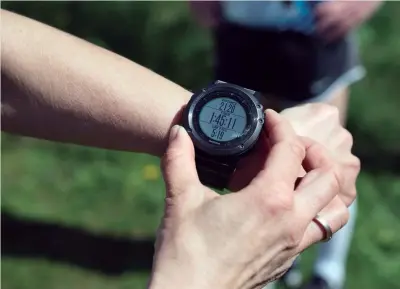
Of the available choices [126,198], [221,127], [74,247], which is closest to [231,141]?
[221,127]

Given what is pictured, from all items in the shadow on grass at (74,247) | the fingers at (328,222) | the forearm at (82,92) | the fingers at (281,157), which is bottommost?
the shadow on grass at (74,247)

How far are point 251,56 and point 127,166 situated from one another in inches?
37.0

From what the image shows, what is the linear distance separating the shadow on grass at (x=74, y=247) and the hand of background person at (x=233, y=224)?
6.22ft

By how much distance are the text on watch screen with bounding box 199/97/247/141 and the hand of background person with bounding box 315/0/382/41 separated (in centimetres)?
132

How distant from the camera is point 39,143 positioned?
152 inches

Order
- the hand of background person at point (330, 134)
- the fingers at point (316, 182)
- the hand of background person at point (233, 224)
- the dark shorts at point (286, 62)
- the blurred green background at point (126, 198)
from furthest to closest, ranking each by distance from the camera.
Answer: the blurred green background at point (126, 198), the dark shorts at point (286, 62), the hand of background person at point (330, 134), the fingers at point (316, 182), the hand of background person at point (233, 224)

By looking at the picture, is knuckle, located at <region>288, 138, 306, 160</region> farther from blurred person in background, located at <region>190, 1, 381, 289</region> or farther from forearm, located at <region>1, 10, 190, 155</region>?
blurred person in background, located at <region>190, 1, 381, 289</region>

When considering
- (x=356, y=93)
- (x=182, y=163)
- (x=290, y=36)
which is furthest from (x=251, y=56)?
(x=182, y=163)

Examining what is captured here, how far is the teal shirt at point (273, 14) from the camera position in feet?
8.98

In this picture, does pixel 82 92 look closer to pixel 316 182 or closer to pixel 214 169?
pixel 214 169

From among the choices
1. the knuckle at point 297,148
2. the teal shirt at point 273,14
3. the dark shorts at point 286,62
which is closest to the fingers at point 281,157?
the knuckle at point 297,148

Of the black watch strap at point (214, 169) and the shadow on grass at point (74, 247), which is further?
the shadow on grass at point (74, 247)

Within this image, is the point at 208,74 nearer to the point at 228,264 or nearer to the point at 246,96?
the point at 246,96

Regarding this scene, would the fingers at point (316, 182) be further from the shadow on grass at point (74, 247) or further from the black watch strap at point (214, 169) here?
the shadow on grass at point (74, 247)
